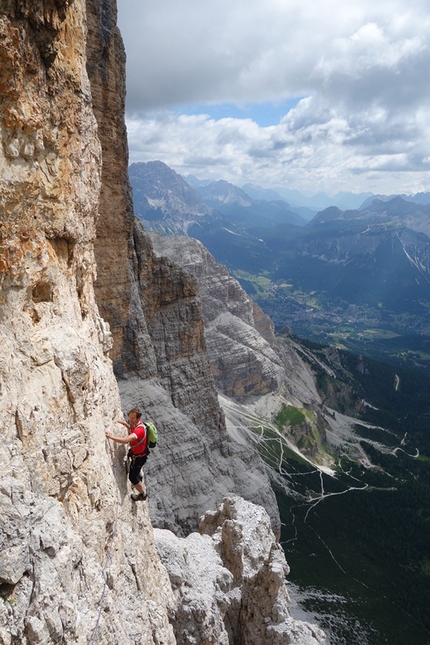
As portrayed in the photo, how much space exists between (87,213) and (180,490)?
3069cm

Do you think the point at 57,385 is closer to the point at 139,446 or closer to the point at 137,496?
the point at 139,446

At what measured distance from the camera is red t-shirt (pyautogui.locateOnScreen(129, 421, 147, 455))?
1169 cm

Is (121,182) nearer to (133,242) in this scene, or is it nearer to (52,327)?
(133,242)

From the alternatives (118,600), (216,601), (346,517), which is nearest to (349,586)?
(346,517)

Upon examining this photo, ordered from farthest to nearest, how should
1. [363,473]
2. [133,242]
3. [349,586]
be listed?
[363,473] < [349,586] < [133,242]

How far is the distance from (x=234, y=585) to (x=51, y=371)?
55.6 ft

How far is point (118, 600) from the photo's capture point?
9.96m

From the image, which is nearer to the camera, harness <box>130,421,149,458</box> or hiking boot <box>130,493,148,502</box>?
harness <box>130,421,149,458</box>

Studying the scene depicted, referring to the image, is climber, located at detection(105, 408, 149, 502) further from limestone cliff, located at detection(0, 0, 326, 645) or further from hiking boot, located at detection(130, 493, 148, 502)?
limestone cliff, located at detection(0, 0, 326, 645)

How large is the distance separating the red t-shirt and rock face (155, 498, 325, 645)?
7.17 metres

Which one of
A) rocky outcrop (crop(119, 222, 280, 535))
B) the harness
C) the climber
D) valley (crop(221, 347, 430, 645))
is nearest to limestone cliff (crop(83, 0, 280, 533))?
rocky outcrop (crop(119, 222, 280, 535))

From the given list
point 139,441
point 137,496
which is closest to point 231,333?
point 137,496

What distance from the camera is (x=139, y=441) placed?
38.6ft

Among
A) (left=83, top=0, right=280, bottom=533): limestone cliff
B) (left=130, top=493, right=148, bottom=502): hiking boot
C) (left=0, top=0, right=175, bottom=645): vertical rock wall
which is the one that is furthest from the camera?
(left=83, top=0, right=280, bottom=533): limestone cliff
